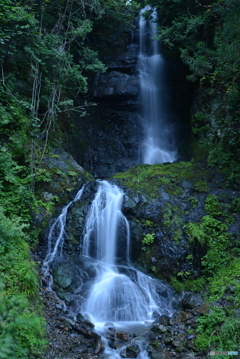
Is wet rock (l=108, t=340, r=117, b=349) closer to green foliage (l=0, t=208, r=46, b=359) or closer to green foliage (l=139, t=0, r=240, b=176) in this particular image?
green foliage (l=0, t=208, r=46, b=359)

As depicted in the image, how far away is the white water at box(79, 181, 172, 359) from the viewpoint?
6730 mm

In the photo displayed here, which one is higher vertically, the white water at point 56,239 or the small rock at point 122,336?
the white water at point 56,239

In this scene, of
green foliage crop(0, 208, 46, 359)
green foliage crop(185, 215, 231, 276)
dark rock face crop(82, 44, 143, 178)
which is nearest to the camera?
green foliage crop(0, 208, 46, 359)

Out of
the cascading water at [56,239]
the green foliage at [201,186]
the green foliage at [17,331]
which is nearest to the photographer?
the green foliage at [17,331]

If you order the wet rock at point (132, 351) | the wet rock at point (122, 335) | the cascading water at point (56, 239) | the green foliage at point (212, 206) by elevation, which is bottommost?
the wet rock at point (132, 351)

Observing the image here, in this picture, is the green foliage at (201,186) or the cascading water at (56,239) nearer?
the cascading water at (56,239)

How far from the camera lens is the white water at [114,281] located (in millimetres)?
6730

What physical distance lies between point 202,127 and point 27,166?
8047mm

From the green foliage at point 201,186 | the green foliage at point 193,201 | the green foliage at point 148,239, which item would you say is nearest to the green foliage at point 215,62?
the green foliage at point 201,186

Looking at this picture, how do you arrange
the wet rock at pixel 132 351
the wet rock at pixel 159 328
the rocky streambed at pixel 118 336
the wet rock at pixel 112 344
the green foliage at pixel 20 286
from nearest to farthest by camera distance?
the green foliage at pixel 20 286 → the rocky streambed at pixel 118 336 → the wet rock at pixel 132 351 → the wet rock at pixel 112 344 → the wet rock at pixel 159 328

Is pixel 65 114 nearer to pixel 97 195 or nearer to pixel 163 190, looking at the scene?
pixel 97 195

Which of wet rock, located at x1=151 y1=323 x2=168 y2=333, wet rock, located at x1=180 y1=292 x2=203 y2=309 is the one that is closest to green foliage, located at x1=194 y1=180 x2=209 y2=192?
wet rock, located at x1=180 y1=292 x2=203 y2=309

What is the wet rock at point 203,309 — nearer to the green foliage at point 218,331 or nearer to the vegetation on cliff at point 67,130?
the green foliage at point 218,331

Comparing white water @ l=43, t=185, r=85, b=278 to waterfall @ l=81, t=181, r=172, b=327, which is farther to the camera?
white water @ l=43, t=185, r=85, b=278
